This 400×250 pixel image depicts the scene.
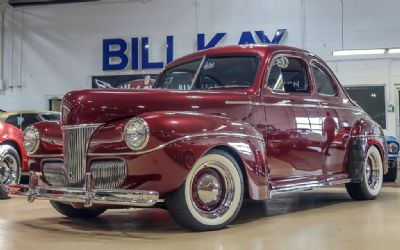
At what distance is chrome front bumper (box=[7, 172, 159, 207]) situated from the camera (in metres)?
3.68

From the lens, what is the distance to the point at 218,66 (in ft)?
17.3

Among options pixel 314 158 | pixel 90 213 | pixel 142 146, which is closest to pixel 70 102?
pixel 142 146

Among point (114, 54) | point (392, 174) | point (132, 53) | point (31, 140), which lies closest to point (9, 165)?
point (31, 140)

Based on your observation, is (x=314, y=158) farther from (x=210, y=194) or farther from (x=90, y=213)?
(x=90, y=213)

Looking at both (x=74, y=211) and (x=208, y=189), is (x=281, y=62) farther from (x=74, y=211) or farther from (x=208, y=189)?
(x=74, y=211)

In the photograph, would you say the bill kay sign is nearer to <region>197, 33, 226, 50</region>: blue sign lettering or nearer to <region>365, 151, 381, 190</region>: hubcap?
<region>197, 33, 226, 50</region>: blue sign lettering

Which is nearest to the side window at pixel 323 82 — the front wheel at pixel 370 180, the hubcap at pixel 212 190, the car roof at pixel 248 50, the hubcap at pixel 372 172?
the car roof at pixel 248 50

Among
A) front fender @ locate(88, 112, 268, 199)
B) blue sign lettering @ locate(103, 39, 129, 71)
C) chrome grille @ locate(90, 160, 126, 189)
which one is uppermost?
blue sign lettering @ locate(103, 39, 129, 71)

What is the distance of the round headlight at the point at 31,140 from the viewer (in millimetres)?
4809

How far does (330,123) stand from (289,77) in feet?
2.53

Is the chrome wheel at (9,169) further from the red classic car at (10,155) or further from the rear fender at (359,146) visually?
the rear fender at (359,146)

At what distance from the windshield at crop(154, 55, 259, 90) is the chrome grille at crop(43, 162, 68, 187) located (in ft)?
4.96

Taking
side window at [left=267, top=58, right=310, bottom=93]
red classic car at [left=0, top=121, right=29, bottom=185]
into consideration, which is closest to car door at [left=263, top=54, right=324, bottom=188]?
side window at [left=267, top=58, right=310, bottom=93]

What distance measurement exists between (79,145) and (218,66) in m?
1.76
